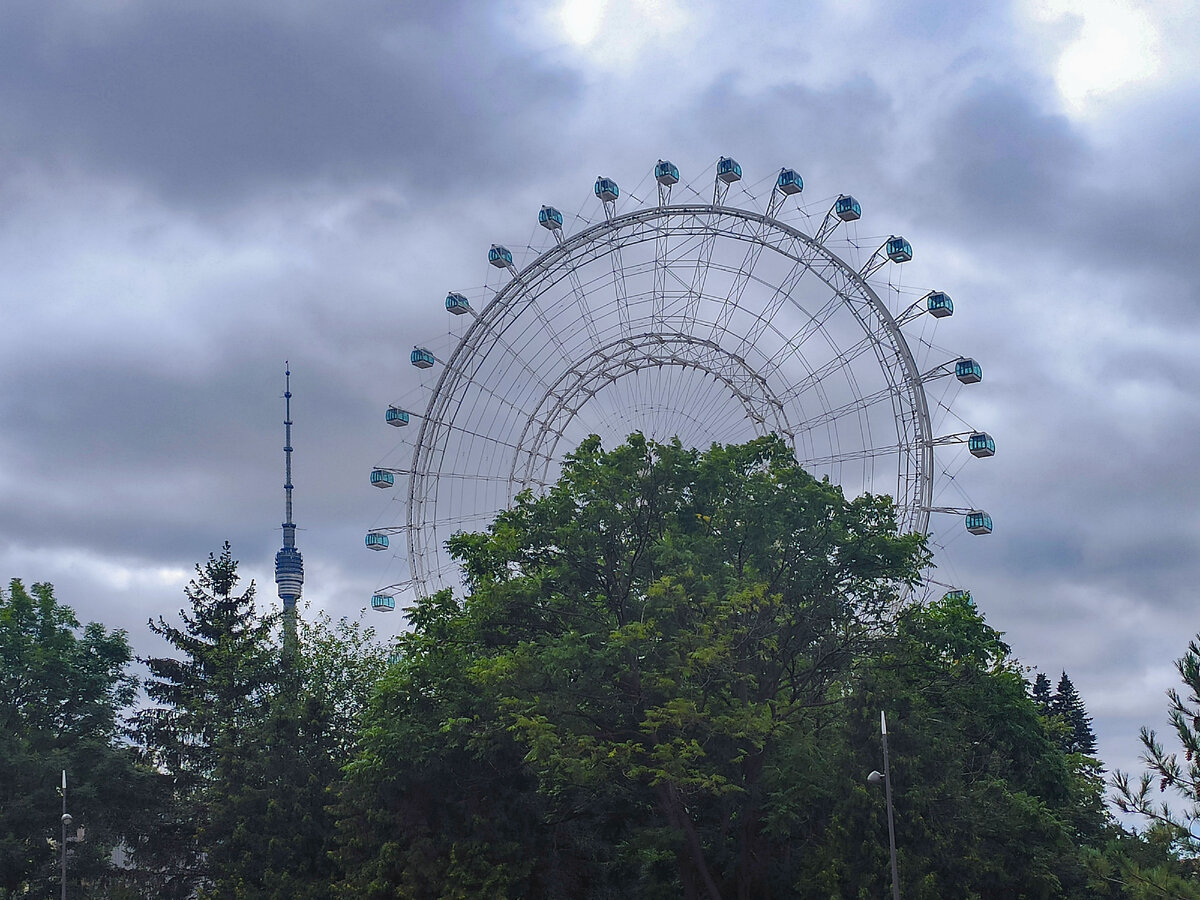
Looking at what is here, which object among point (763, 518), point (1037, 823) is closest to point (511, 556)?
point (763, 518)

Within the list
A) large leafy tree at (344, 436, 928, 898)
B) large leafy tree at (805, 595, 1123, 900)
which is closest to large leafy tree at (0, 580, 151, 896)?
large leafy tree at (344, 436, 928, 898)

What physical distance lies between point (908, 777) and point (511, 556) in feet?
43.6

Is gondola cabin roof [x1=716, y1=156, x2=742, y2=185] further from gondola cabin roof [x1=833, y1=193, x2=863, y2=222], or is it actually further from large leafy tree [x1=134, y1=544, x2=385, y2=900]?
large leafy tree [x1=134, y1=544, x2=385, y2=900]

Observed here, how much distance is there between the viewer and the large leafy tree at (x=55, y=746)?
4588 cm

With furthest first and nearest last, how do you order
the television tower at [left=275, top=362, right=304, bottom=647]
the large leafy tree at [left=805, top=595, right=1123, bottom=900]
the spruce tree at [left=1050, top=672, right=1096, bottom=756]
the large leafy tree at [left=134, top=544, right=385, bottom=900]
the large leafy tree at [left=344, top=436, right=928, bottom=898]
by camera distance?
the television tower at [left=275, top=362, right=304, bottom=647] < the spruce tree at [left=1050, top=672, right=1096, bottom=756] < the large leafy tree at [left=134, top=544, right=385, bottom=900] < the large leafy tree at [left=344, top=436, right=928, bottom=898] < the large leafy tree at [left=805, top=595, right=1123, bottom=900]

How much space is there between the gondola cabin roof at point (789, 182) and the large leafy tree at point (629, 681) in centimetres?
1442

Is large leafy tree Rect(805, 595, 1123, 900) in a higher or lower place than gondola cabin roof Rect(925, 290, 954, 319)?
lower

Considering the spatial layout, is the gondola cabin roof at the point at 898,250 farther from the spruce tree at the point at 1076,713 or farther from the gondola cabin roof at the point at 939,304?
the spruce tree at the point at 1076,713

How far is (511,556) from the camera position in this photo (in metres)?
38.5

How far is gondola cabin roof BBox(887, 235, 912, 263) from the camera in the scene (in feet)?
161

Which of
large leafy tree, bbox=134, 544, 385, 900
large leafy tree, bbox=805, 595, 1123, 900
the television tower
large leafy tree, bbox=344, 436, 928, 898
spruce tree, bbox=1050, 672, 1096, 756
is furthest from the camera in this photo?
the television tower

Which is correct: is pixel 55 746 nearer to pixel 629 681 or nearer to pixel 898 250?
pixel 629 681

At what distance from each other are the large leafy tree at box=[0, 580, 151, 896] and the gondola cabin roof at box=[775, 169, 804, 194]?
107 feet

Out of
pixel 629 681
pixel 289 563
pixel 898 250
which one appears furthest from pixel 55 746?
pixel 289 563
